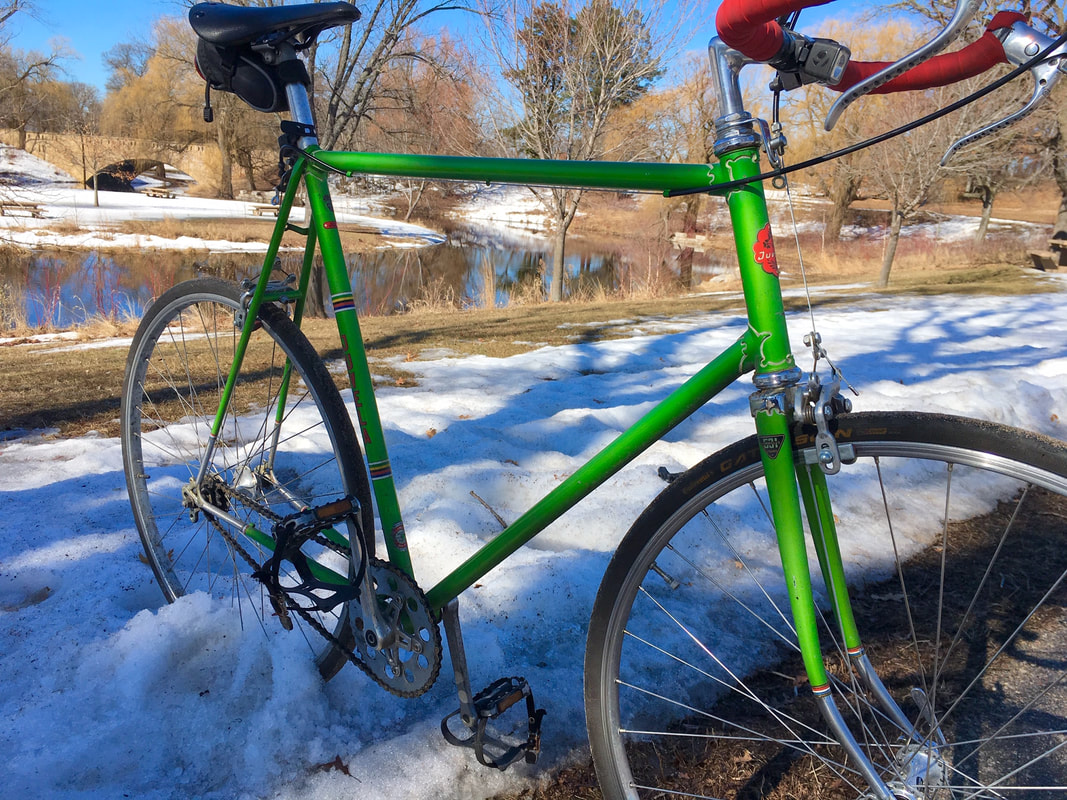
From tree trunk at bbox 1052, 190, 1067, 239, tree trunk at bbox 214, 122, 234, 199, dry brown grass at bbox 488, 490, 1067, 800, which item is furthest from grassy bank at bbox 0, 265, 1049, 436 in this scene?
tree trunk at bbox 214, 122, 234, 199

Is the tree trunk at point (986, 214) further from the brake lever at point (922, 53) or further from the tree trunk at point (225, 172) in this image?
the tree trunk at point (225, 172)

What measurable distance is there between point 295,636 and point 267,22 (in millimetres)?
1513

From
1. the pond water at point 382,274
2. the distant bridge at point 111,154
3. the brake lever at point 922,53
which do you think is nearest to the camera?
the brake lever at point 922,53

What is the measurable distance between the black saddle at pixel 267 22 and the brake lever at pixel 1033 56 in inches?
49.3

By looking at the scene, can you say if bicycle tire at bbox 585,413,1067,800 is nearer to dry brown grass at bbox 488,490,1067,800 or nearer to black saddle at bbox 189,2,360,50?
dry brown grass at bbox 488,490,1067,800

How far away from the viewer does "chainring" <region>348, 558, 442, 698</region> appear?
1427 mm

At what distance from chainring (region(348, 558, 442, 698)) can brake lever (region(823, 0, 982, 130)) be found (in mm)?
1208

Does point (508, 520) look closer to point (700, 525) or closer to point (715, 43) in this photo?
point (700, 525)

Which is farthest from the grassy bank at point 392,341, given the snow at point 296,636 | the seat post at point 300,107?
the seat post at point 300,107

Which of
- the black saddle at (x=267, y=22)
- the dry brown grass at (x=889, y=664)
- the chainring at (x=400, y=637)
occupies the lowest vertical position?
the dry brown grass at (x=889, y=664)

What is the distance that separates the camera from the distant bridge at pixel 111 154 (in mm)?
29688

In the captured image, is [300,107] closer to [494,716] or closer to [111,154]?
[494,716]

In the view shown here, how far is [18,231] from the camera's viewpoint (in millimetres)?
18094

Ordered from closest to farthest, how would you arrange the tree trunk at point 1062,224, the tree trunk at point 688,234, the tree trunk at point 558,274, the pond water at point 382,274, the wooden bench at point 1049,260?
1. the pond water at point 382,274
2. the tree trunk at point 558,274
3. the wooden bench at point 1049,260
4. the tree trunk at point 688,234
5. the tree trunk at point 1062,224
